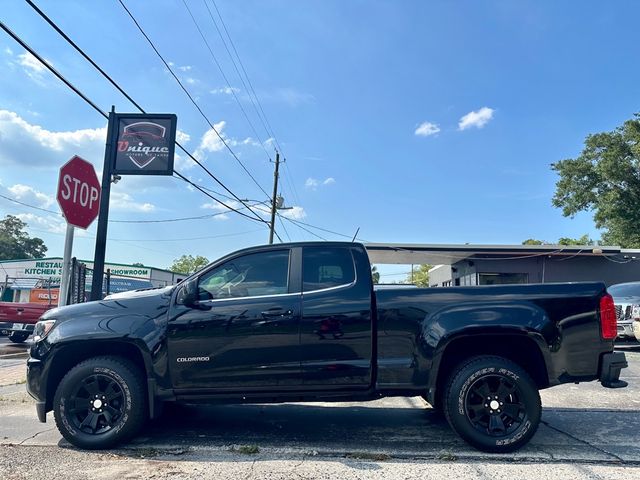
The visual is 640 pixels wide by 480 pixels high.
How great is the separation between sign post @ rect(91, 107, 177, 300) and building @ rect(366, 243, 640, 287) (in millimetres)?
10287

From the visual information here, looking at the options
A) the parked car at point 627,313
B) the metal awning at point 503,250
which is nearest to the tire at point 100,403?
the parked car at point 627,313

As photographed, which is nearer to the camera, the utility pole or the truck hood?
the truck hood

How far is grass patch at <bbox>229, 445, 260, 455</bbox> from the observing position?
4406mm

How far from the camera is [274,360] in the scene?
176 inches

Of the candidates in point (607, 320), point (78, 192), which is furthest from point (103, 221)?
point (607, 320)

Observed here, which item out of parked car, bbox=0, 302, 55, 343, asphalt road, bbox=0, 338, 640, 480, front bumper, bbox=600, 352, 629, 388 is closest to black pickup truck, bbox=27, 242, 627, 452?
front bumper, bbox=600, 352, 629, 388

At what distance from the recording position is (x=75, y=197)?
7340 millimetres

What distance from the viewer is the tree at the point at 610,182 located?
3055 centimetres

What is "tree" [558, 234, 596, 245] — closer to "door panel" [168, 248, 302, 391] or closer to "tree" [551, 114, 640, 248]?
"tree" [551, 114, 640, 248]

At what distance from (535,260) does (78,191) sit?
59.9ft

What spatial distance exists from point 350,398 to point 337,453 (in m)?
0.49

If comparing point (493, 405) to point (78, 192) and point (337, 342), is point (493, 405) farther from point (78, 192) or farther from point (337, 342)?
point (78, 192)

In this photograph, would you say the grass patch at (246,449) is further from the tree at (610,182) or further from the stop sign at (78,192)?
the tree at (610,182)

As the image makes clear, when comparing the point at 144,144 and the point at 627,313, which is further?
the point at 627,313
